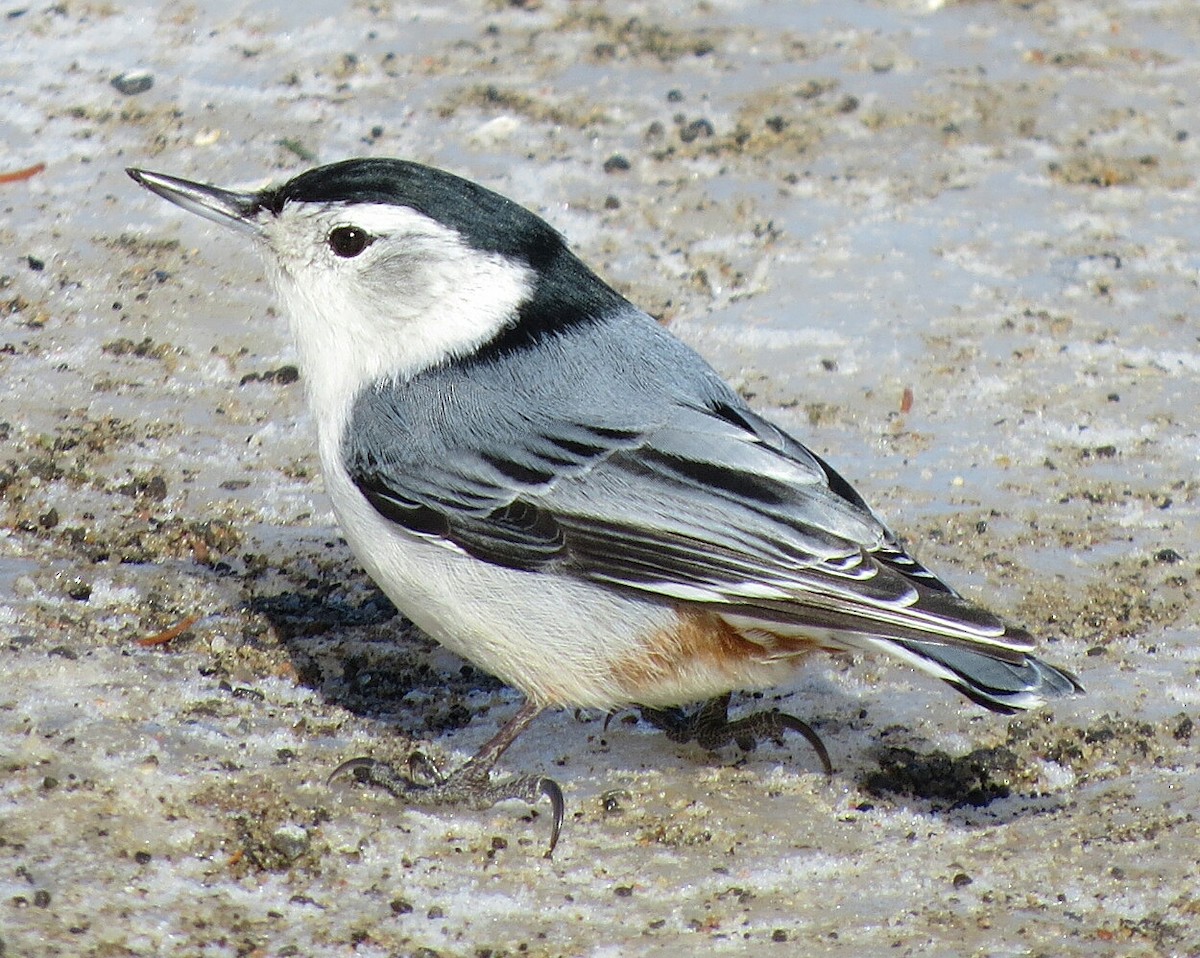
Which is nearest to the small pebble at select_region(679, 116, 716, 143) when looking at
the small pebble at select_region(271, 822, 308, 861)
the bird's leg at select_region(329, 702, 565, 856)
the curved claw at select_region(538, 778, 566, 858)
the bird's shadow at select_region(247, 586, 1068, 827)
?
the bird's shadow at select_region(247, 586, 1068, 827)

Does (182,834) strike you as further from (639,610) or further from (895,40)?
(895,40)

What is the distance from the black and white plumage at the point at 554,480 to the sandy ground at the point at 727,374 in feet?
1.62

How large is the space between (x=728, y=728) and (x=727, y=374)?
212 centimetres

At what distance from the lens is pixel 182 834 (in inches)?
167

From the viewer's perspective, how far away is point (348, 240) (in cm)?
487

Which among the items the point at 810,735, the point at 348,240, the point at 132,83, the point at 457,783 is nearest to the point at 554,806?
the point at 457,783

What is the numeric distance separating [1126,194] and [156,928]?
5.79m

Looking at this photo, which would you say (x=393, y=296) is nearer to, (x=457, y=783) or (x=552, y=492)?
(x=552, y=492)

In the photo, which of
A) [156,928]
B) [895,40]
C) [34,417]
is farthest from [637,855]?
[895,40]

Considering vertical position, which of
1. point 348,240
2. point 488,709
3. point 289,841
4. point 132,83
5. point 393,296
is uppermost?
point 348,240

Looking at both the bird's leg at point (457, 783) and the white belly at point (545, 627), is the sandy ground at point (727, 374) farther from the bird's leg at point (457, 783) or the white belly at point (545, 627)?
the white belly at point (545, 627)

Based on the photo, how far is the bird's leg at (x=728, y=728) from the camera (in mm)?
4916

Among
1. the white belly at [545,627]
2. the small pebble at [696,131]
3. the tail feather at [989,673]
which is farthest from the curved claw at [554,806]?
the small pebble at [696,131]

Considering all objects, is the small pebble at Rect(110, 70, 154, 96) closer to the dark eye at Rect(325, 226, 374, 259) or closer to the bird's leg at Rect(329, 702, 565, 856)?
the dark eye at Rect(325, 226, 374, 259)
